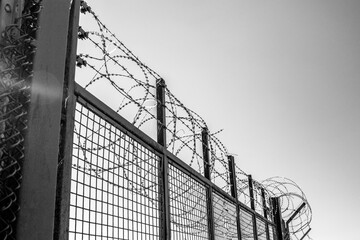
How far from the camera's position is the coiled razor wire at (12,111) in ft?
4.80

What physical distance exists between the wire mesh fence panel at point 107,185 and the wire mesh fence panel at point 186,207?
46 centimetres

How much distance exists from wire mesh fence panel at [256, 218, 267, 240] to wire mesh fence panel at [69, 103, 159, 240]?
14.2 ft

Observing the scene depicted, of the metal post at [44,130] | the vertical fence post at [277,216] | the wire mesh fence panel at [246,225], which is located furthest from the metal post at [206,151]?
the vertical fence post at [277,216]

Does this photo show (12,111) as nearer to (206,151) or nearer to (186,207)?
(186,207)

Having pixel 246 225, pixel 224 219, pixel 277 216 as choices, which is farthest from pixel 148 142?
pixel 277 216

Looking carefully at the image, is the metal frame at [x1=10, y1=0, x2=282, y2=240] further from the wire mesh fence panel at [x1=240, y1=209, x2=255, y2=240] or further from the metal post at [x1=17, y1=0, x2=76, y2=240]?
the wire mesh fence panel at [x1=240, y1=209, x2=255, y2=240]

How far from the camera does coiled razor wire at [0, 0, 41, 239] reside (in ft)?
4.80

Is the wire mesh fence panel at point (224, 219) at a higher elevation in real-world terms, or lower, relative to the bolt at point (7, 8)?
lower

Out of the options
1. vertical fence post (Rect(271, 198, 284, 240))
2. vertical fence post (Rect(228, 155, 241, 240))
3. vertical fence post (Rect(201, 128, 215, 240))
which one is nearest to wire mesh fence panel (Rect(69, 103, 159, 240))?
vertical fence post (Rect(201, 128, 215, 240))

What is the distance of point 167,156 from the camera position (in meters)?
3.16

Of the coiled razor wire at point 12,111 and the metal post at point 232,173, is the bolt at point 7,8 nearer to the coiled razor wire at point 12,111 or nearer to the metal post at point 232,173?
the coiled razor wire at point 12,111

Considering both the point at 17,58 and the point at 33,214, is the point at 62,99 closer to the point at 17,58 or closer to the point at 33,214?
the point at 17,58

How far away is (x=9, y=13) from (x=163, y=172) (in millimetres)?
1682

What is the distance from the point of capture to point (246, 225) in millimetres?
5754
